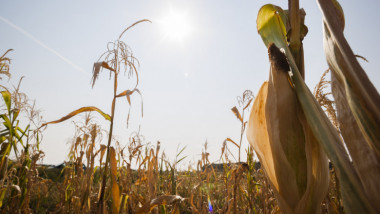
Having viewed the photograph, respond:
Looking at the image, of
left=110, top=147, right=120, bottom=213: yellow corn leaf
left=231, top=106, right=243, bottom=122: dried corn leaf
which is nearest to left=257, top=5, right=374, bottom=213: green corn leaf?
left=110, top=147, right=120, bottom=213: yellow corn leaf

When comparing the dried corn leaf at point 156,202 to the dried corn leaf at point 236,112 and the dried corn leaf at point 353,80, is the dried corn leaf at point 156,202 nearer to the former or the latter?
the dried corn leaf at point 353,80

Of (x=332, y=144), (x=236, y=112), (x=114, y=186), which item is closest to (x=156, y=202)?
(x=114, y=186)

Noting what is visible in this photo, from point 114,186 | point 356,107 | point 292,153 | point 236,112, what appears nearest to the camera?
point 356,107

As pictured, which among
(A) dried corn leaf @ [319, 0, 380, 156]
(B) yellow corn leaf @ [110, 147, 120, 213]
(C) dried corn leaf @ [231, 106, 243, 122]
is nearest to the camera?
(A) dried corn leaf @ [319, 0, 380, 156]

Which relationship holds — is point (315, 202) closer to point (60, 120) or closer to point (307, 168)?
point (307, 168)

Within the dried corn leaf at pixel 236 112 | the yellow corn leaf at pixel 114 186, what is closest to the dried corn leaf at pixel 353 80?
the yellow corn leaf at pixel 114 186

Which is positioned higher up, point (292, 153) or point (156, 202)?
point (292, 153)

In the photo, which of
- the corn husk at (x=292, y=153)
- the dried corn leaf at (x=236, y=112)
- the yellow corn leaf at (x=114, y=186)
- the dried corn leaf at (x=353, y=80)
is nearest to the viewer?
the dried corn leaf at (x=353, y=80)

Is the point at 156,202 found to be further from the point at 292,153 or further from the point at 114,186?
the point at 292,153

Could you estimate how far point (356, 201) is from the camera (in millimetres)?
382

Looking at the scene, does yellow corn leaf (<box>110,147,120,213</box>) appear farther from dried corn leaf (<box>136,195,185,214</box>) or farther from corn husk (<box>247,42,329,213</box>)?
corn husk (<box>247,42,329,213</box>)

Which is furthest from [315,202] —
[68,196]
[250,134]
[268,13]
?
[68,196]

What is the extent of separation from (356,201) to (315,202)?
0.53 ft

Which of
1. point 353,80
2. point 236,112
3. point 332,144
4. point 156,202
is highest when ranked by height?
point 236,112
